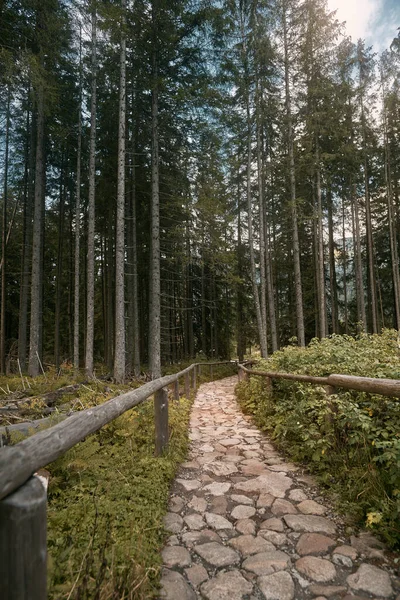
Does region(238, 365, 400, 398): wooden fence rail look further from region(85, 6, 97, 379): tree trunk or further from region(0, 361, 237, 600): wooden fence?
region(85, 6, 97, 379): tree trunk

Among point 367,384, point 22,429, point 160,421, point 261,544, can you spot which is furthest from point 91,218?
point 261,544

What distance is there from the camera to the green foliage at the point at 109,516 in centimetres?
158

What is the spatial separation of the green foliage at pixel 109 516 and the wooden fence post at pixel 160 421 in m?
0.14

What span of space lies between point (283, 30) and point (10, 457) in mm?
20414

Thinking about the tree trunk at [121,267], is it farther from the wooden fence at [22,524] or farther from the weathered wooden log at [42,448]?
the wooden fence at [22,524]

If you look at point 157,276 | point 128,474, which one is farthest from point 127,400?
point 157,276

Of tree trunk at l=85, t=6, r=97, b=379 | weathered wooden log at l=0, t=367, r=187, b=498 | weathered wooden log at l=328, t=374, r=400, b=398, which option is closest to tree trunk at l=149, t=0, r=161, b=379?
tree trunk at l=85, t=6, r=97, b=379

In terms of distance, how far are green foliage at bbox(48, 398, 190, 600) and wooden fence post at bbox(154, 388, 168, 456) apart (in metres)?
0.14

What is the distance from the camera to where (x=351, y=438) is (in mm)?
2891

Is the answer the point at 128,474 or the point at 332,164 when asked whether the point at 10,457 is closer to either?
the point at 128,474

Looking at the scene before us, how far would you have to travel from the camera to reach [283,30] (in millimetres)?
15031

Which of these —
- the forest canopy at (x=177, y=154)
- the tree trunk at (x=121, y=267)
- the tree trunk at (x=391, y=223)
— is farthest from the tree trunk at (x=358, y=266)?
the tree trunk at (x=121, y=267)

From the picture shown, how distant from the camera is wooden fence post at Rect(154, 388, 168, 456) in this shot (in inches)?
146

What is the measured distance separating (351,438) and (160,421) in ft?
6.99
